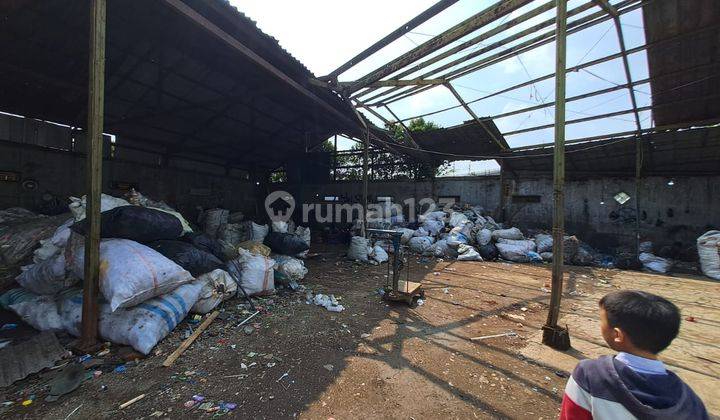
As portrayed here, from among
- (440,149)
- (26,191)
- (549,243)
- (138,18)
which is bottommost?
(549,243)

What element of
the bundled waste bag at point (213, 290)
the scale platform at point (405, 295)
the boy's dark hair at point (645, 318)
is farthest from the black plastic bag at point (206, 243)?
the boy's dark hair at point (645, 318)

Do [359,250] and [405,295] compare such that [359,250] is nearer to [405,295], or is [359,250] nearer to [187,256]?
[405,295]

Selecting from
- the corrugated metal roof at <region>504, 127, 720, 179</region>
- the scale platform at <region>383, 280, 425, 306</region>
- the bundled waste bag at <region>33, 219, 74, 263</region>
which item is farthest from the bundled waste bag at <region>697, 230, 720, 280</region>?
the bundled waste bag at <region>33, 219, 74, 263</region>

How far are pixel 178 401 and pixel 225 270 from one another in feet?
6.21

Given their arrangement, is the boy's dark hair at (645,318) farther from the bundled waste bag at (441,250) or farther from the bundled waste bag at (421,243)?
the bundled waste bag at (421,243)

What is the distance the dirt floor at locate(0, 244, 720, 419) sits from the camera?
6.11ft

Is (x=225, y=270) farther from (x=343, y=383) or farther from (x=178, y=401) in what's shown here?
→ (x=343, y=383)

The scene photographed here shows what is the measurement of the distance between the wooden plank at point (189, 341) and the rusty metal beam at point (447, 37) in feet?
14.3

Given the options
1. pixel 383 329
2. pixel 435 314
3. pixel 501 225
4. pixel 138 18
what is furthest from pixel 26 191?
pixel 501 225

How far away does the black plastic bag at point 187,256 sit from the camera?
3.03m

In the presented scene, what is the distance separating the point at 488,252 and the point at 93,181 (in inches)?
292

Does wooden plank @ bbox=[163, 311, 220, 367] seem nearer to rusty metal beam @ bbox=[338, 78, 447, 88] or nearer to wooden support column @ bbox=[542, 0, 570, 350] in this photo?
wooden support column @ bbox=[542, 0, 570, 350]

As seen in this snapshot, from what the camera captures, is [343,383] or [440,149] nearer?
[343,383]

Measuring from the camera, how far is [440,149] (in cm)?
1010
